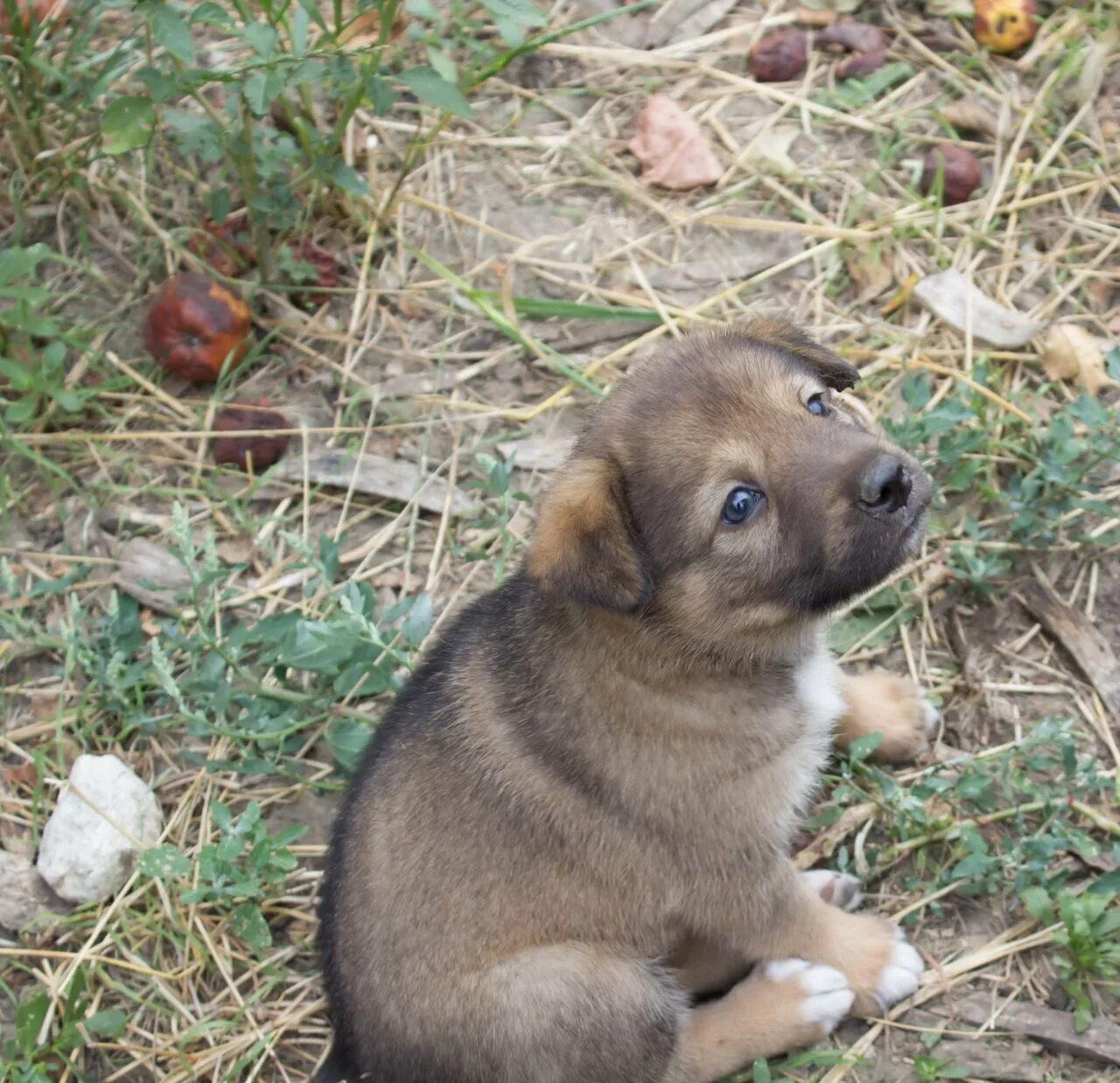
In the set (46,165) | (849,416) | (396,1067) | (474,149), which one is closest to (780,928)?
(396,1067)

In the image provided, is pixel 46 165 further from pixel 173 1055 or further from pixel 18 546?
pixel 173 1055

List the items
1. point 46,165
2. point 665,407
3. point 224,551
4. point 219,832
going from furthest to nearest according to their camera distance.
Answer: point 46,165 < point 224,551 < point 219,832 < point 665,407

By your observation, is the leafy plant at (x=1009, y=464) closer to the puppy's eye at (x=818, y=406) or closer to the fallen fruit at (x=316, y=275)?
the puppy's eye at (x=818, y=406)

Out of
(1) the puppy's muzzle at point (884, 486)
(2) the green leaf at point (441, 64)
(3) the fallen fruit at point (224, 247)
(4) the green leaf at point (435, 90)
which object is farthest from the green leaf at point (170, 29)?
(1) the puppy's muzzle at point (884, 486)

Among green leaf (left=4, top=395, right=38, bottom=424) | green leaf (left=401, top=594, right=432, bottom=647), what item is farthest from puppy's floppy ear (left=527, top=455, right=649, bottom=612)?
green leaf (left=4, top=395, right=38, bottom=424)

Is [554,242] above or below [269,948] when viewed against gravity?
above

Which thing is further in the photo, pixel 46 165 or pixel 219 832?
pixel 46 165

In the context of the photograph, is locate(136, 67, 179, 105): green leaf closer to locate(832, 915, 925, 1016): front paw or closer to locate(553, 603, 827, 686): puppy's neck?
locate(553, 603, 827, 686): puppy's neck

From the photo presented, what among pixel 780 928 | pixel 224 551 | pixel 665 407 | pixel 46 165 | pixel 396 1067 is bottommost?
pixel 780 928
